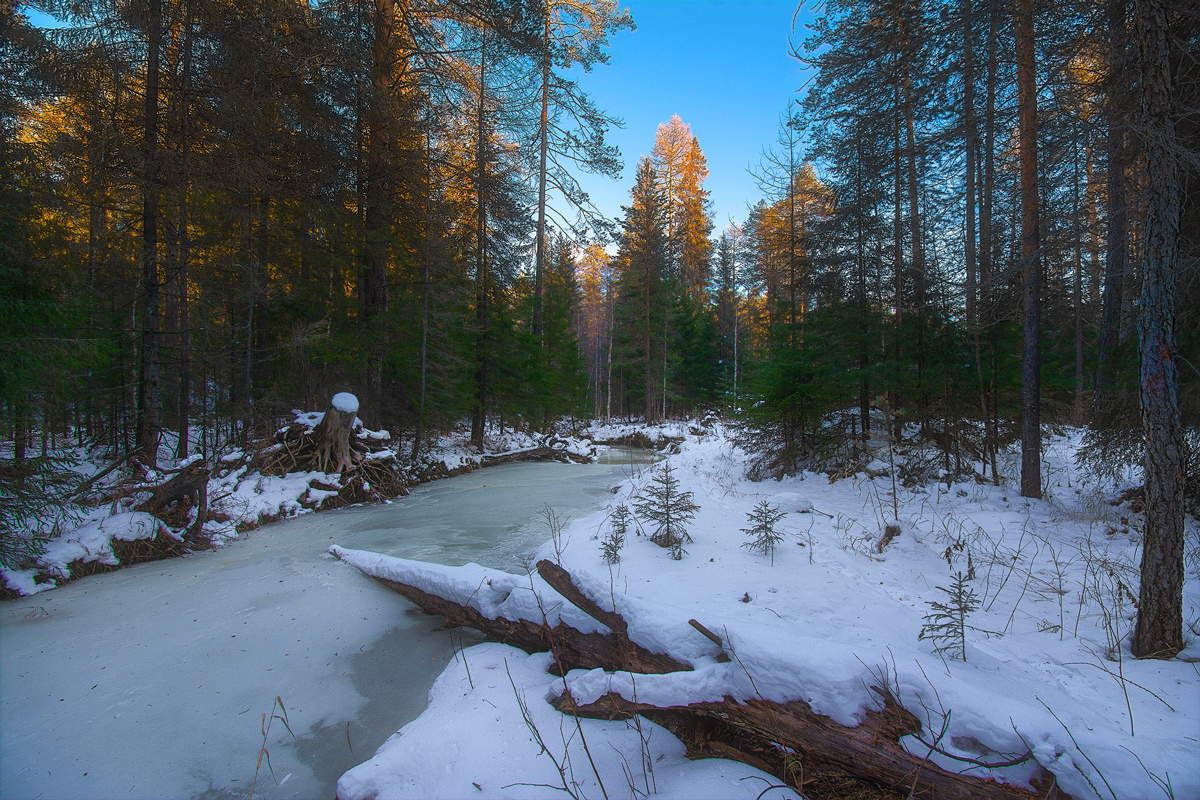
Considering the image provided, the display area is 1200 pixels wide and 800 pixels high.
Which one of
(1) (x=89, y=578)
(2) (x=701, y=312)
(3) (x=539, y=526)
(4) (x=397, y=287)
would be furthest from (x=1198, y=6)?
(2) (x=701, y=312)

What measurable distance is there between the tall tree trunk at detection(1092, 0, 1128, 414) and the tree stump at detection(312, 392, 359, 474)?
33.8ft

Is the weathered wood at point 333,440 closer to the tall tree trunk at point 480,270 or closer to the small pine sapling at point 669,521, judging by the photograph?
the tall tree trunk at point 480,270

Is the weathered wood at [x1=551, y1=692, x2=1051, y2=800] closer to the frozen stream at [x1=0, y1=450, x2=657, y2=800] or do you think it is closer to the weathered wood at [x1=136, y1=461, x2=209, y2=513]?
the frozen stream at [x1=0, y1=450, x2=657, y2=800]

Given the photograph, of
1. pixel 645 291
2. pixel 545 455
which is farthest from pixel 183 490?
pixel 645 291

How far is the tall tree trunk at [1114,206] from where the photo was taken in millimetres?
3849

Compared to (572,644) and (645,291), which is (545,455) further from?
(572,644)

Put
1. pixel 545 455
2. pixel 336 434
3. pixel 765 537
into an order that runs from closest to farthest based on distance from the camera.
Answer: pixel 765 537, pixel 336 434, pixel 545 455

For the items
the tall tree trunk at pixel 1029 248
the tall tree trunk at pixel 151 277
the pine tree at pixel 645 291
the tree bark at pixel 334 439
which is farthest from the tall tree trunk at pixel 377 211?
the pine tree at pixel 645 291

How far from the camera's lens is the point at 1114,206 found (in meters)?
7.41

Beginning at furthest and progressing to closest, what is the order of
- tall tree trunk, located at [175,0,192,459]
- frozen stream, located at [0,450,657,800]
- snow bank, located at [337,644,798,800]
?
1. tall tree trunk, located at [175,0,192,459]
2. frozen stream, located at [0,450,657,800]
3. snow bank, located at [337,644,798,800]

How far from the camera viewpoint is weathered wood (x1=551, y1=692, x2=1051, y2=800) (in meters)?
1.76

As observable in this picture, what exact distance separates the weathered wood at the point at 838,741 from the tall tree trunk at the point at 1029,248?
629 centimetres

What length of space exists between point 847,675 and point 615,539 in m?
2.83

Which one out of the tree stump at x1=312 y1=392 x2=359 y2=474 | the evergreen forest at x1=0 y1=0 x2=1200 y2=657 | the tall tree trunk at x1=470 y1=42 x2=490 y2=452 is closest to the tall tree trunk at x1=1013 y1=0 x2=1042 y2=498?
the evergreen forest at x1=0 y1=0 x2=1200 y2=657
